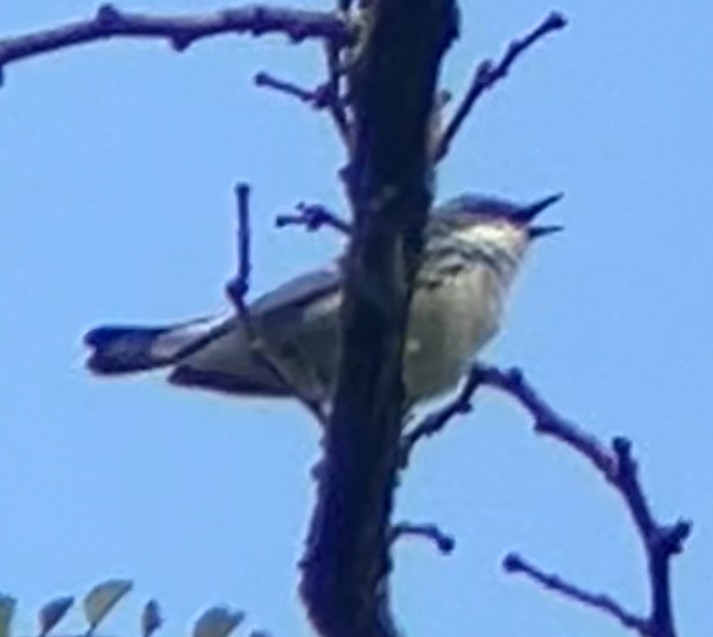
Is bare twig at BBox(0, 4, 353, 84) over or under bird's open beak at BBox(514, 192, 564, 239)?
under

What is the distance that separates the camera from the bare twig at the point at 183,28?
387 cm

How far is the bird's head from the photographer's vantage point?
8.71 metres

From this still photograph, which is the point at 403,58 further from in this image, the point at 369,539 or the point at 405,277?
the point at 369,539

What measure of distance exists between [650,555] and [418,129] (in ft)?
2.09

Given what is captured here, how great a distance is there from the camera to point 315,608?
4047 millimetres

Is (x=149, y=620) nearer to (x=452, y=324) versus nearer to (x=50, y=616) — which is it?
(x=50, y=616)

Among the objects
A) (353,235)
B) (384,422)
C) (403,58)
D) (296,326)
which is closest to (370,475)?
(384,422)

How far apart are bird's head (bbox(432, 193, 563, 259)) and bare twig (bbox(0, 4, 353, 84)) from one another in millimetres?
4563

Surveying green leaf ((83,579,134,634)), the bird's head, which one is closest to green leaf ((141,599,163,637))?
green leaf ((83,579,134,634))

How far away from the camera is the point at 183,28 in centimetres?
398

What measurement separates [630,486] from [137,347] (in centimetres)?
387

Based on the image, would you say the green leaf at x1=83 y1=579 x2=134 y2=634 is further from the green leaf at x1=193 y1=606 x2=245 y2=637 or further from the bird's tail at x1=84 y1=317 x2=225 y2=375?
the bird's tail at x1=84 y1=317 x2=225 y2=375

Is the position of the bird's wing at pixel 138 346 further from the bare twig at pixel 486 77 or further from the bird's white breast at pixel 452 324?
the bare twig at pixel 486 77

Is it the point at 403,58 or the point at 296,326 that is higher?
the point at 296,326
